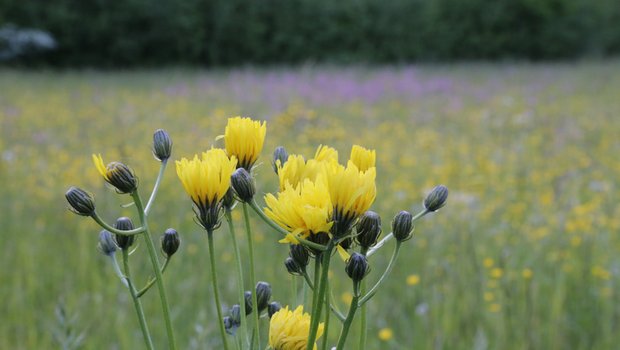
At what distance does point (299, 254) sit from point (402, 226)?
0.32 ft

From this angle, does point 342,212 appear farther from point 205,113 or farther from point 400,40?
point 400,40

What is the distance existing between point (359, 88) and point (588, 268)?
19.5 feet

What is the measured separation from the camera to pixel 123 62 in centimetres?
1401

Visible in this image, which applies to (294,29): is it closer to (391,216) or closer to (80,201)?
(391,216)

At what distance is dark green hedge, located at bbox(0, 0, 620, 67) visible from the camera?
13312 millimetres

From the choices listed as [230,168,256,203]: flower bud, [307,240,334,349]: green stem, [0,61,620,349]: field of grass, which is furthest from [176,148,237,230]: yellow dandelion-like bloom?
[0,61,620,349]: field of grass

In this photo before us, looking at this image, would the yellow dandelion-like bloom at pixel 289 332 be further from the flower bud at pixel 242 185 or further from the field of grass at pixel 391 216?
the field of grass at pixel 391 216

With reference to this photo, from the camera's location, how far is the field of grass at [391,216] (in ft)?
5.99

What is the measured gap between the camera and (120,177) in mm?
570

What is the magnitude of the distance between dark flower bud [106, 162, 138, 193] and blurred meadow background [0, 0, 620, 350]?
25 cm

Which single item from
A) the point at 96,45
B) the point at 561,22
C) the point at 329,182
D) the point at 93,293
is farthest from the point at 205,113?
the point at 561,22

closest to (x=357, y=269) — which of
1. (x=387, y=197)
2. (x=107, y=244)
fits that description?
(x=107, y=244)

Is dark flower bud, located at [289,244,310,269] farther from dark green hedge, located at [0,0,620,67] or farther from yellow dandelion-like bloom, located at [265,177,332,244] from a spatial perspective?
dark green hedge, located at [0,0,620,67]

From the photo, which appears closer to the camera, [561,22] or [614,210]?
[614,210]
